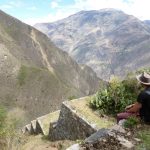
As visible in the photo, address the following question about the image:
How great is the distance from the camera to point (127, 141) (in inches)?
360

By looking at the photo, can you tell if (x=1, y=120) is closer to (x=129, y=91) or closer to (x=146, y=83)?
(x=129, y=91)

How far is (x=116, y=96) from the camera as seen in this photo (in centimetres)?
1831

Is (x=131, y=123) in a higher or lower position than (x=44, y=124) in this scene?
higher

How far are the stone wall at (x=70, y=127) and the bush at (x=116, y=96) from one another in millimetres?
1255

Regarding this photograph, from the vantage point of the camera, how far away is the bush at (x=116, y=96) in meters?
18.1

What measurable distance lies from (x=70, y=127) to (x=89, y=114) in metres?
1.34

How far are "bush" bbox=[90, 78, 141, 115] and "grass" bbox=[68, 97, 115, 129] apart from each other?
464 millimetres

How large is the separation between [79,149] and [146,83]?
2467 millimetres

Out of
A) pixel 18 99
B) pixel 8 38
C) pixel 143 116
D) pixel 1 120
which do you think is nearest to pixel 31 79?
pixel 18 99

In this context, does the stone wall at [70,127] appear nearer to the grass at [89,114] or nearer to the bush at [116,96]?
the grass at [89,114]

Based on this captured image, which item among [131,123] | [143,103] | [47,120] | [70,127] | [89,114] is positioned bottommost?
[47,120]

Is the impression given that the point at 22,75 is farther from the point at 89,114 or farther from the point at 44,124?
the point at 89,114

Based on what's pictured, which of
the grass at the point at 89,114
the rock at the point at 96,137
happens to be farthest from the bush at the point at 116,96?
the rock at the point at 96,137

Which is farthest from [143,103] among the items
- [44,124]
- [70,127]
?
[44,124]
